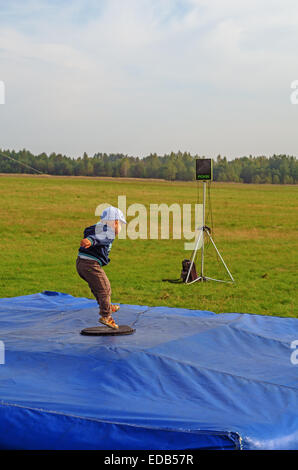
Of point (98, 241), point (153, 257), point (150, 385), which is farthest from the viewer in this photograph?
point (153, 257)

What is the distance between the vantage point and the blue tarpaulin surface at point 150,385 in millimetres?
3461

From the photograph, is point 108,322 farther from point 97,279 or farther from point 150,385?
point 150,385

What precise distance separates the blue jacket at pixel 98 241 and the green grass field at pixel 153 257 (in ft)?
11.7

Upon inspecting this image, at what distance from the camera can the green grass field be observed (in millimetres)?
10016

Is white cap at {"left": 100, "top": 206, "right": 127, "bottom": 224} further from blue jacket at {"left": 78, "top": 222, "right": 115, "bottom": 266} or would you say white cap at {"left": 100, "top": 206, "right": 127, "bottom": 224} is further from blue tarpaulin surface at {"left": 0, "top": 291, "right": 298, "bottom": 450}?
blue tarpaulin surface at {"left": 0, "top": 291, "right": 298, "bottom": 450}

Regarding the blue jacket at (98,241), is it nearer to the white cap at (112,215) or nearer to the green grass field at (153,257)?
the white cap at (112,215)

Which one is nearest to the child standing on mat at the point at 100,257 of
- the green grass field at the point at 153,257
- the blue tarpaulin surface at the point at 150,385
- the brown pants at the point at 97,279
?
the brown pants at the point at 97,279

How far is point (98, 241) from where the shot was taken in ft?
18.9

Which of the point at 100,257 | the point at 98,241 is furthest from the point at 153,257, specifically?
the point at 98,241

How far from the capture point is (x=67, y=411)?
144 inches

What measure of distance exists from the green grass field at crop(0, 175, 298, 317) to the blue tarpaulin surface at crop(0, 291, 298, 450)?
323cm

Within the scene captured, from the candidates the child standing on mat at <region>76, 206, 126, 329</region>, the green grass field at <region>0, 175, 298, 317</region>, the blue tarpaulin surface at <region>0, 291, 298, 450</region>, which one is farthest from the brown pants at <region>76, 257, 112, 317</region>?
the green grass field at <region>0, 175, 298, 317</region>

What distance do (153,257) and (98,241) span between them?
10.4 metres

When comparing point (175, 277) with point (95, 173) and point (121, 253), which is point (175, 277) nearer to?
point (121, 253)
